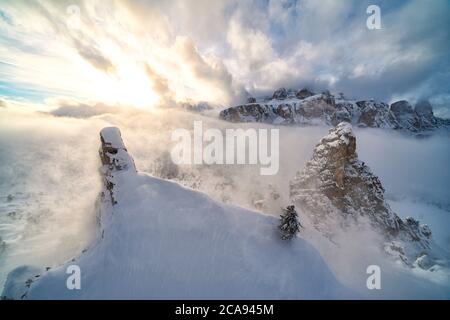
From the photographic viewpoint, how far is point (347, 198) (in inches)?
1921

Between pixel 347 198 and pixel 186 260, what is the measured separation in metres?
45.1

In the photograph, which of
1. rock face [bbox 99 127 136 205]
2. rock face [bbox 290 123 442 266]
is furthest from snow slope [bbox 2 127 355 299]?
rock face [bbox 290 123 442 266]

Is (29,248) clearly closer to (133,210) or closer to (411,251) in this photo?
(133,210)

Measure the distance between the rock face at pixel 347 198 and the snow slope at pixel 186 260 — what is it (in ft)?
111

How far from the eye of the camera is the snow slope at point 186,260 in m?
14.8

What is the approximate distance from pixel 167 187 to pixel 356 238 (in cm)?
4363

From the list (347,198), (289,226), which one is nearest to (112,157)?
(289,226)

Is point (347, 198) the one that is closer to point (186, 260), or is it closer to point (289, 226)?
point (289, 226)

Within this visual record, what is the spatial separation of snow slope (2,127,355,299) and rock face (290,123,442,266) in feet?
111

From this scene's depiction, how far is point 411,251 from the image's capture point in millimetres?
47625

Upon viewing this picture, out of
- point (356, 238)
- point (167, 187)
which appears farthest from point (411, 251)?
point (167, 187)

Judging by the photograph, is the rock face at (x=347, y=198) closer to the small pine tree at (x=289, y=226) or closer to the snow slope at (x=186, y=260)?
the small pine tree at (x=289, y=226)

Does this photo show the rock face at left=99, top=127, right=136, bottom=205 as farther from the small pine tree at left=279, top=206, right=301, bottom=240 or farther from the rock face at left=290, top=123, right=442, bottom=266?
the rock face at left=290, top=123, right=442, bottom=266
